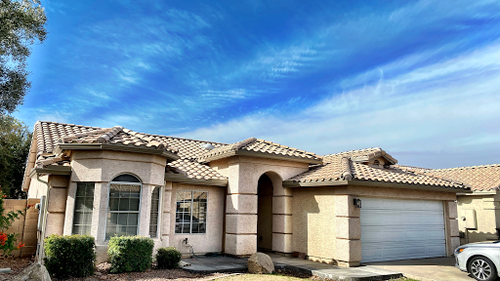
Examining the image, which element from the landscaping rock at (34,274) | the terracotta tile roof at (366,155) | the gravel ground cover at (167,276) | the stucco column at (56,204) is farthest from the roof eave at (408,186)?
the stucco column at (56,204)

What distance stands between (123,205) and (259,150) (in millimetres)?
5641

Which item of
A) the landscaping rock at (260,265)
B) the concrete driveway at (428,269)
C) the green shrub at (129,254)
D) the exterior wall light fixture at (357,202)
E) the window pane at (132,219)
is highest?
the exterior wall light fixture at (357,202)

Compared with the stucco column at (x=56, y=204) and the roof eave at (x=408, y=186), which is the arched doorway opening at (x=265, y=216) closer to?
the roof eave at (x=408, y=186)

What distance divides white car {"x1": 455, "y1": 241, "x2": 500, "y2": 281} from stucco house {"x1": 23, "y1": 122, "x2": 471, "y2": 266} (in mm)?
3030

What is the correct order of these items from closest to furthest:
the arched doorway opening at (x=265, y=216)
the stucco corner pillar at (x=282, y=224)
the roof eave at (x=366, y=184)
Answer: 1. the roof eave at (x=366, y=184)
2. the stucco corner pillar at (x=282, y=224)
3. the arched doorway opening at (x=265, y=216)

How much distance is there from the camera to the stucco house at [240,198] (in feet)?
36.2

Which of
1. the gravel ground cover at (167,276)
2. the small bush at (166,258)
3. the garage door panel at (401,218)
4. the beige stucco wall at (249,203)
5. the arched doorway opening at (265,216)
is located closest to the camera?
the gravel ground cover at (167,276)

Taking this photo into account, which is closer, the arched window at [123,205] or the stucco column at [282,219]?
the arched window at [123,205]

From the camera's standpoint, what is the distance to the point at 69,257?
356 inches

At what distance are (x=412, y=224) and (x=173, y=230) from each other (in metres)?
9.75

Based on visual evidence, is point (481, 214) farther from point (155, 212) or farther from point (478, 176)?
point (155, 212)

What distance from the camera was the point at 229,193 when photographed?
14438 mm

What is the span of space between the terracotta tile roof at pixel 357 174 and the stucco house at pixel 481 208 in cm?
263

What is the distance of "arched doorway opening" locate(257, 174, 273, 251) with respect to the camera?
1593 centimetres
